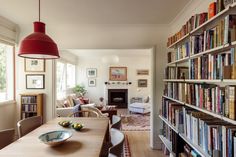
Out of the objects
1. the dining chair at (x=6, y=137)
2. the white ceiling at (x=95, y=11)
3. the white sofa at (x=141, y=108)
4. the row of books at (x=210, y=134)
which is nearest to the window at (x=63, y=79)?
the white sofa at (x=141, y=108)

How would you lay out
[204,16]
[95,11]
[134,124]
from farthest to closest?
[134,124] → [95,11] → [204,16]

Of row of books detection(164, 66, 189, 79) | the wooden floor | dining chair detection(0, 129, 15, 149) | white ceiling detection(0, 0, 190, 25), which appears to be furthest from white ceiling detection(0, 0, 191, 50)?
the wooden floor

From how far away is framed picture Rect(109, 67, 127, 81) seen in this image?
850 centimetres

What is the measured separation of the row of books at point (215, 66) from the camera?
54.2 inches

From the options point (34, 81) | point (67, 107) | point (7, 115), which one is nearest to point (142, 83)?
point (67, 107)

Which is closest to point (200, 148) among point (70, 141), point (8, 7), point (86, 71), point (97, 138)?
point (97, 138)

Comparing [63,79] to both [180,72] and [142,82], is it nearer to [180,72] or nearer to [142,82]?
[142,82]

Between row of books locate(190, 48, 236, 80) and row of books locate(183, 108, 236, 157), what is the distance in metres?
0.42

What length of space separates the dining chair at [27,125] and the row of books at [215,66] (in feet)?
6.73

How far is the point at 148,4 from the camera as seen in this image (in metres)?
2.62

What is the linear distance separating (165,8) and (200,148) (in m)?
1.98

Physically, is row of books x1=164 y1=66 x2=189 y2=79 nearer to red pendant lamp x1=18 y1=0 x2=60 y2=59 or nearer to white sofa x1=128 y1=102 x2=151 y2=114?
red pendant lamp x1=18 y1=0 x2=60 y2=59

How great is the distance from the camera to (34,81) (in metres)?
3.73

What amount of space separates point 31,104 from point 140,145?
2.33 m
